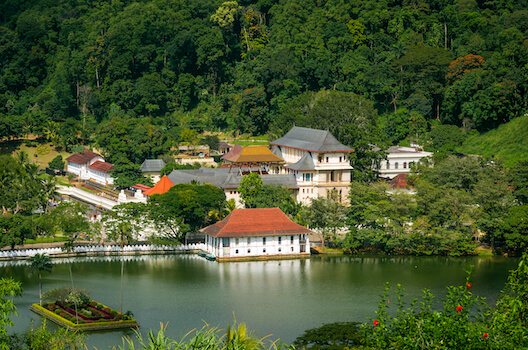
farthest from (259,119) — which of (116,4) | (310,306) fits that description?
(310,306)

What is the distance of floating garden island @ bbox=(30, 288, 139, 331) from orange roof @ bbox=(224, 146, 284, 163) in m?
25.5

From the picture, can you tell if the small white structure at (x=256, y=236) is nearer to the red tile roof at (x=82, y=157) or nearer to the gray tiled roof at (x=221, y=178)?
the gray tiled roof at (x=221, y=178)

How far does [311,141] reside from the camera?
6444 cm

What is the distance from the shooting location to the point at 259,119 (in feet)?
269

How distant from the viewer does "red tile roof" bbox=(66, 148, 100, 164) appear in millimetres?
76438

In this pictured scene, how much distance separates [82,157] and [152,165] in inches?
367

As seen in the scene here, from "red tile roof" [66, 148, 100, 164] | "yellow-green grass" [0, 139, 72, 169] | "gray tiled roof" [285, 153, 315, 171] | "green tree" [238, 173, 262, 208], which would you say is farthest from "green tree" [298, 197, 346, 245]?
"yellow-green grass" [0, 139, 72, 169]

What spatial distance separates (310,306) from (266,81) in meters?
45.9

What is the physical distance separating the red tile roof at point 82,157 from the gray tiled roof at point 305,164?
75.1ft

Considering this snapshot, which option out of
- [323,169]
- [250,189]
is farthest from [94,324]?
[323,169]

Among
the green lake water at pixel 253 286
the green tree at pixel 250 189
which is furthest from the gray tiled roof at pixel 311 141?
the green lake water at pixel 253 286

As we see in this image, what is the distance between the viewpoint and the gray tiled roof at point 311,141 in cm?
6122

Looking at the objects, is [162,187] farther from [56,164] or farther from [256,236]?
[56,164]

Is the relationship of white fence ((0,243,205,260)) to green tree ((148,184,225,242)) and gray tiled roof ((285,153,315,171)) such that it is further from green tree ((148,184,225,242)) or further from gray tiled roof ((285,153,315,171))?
gray tiled roof ((285,153,315,171))
